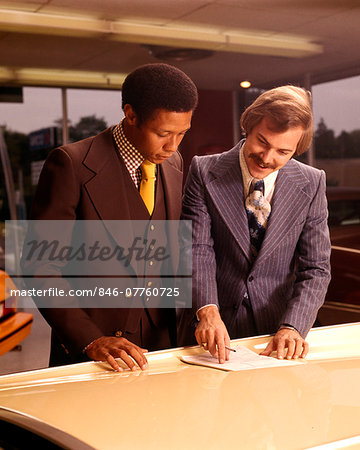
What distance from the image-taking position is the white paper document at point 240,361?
3.90 ft

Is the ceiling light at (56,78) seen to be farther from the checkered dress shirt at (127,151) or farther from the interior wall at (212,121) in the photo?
the checkered dress shirt at (127,151)

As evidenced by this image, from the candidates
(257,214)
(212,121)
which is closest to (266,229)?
(257,214)

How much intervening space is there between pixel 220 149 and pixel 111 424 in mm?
1680

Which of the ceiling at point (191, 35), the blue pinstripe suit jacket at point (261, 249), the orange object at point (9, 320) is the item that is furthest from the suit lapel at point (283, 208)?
the orange object at point (9, 320)

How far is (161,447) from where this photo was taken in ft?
2.56

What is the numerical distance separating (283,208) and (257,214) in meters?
0.08

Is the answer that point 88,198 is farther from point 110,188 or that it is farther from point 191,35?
point 191,35

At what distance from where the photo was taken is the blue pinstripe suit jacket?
1500 mm

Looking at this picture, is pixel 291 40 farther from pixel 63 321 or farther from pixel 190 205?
pixel 63 321

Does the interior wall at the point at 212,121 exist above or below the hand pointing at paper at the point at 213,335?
above

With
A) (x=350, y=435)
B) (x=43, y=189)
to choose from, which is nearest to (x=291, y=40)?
(x=43, y=189)

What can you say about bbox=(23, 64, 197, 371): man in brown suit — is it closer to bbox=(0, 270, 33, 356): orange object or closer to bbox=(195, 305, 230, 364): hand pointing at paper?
bbox=(195, 305, 230, 364): hand pointing at paper

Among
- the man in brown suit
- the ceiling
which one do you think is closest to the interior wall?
the ceiling

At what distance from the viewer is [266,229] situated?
5.06 feet
